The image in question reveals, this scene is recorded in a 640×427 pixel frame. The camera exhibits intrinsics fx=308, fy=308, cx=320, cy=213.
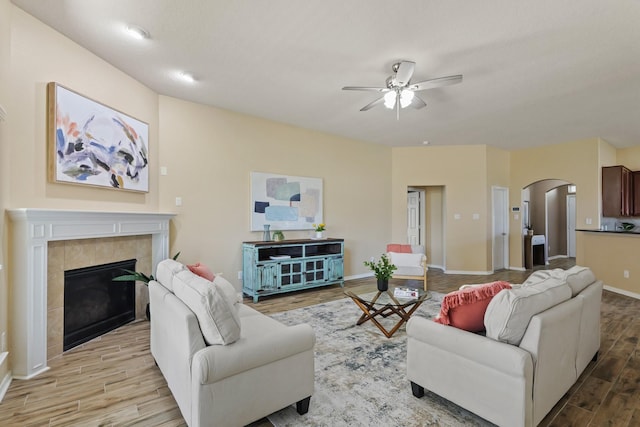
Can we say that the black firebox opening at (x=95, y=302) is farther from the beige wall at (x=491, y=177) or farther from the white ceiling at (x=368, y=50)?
the beige wall at (x=491, y=177)

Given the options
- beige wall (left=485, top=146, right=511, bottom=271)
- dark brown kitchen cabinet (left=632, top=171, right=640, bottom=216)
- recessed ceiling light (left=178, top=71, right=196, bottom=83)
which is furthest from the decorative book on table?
dark brown kitchen cabinet (left=632, top=171, right=640, bottom=216)

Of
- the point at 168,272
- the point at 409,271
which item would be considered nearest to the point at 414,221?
the point at 409,271

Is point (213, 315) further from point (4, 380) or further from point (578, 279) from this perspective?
point (578, 279)

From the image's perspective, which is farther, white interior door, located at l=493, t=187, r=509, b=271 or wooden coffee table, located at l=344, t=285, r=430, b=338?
white interior door, located at l=493, t=187, r=509, b=271

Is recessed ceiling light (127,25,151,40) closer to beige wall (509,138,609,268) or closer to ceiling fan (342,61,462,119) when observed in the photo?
ceiling fan (342,61,462,119)

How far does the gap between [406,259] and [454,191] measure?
92.9 inches

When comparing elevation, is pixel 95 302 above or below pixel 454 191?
Result: below

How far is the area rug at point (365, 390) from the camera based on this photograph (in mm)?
1900

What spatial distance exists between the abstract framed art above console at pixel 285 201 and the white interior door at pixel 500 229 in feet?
13.7

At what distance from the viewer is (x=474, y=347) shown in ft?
5.77

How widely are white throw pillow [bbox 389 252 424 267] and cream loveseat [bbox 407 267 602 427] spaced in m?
3.17

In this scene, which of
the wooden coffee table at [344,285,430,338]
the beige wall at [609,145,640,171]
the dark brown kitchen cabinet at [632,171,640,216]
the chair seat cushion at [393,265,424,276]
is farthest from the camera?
the beige wall at [609,145,640,171]

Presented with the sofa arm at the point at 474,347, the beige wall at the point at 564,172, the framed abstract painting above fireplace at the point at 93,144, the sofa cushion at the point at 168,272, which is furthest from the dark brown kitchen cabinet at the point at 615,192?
the framed abstract painting above fireplace at the point at 93,144

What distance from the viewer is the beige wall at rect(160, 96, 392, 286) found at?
4.19m
